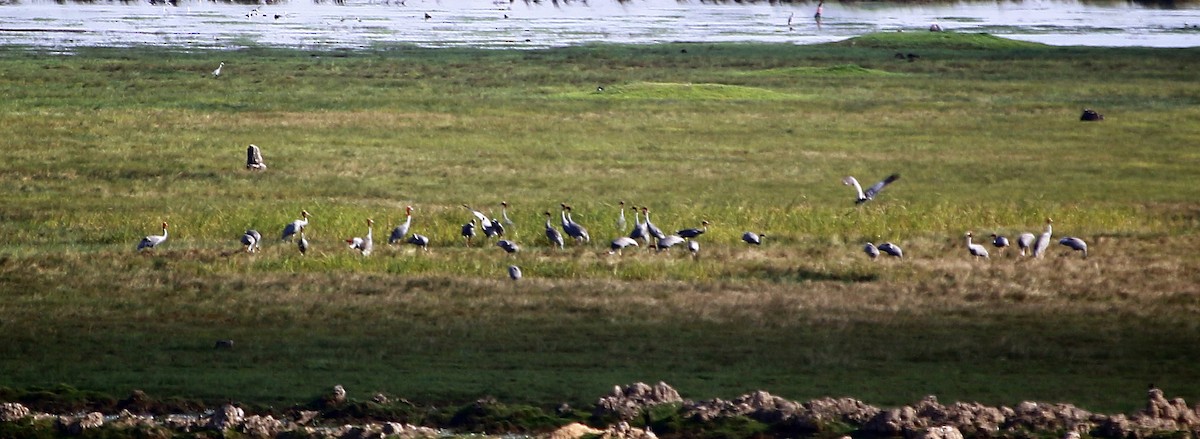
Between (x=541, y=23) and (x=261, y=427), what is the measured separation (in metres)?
89.1

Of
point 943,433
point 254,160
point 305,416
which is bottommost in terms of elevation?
point 254,160

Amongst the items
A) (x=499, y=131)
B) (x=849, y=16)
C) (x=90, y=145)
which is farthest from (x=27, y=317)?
(x=849, y=16)

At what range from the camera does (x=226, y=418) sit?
1020 cm

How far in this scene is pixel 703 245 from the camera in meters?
18.5

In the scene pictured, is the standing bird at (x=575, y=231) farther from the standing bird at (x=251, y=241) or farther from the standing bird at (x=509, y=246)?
the standing bird at (x=251, y=241)

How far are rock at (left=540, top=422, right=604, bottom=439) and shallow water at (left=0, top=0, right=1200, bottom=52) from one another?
5646cm

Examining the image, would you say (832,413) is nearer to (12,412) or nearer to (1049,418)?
(1049,418)

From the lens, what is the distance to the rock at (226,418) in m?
10.1

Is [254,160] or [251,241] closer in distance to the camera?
[251,241]

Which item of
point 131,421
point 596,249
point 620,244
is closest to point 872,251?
point 620,244

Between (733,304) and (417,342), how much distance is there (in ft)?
11.3

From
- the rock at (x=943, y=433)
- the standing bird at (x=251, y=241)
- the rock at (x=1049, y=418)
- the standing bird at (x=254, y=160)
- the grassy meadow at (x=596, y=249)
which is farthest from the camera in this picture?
the standing bird at (x=254, y=160)

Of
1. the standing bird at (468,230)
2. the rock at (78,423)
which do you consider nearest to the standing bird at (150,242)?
the standing bird at (468,230)

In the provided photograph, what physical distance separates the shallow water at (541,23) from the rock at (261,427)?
55.5 metres
